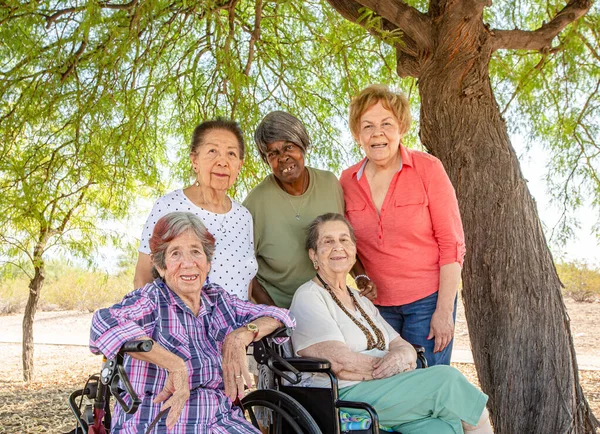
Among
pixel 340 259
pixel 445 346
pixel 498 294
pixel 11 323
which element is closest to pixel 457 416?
pixel 445 346

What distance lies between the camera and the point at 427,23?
4289 mm

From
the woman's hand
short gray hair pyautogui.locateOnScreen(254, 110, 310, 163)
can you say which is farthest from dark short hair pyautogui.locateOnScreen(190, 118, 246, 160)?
the woman's hand

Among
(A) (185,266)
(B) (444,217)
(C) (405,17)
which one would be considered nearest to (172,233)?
(A) (185,266)

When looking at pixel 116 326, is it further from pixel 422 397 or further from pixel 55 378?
Result: pixel 55 378

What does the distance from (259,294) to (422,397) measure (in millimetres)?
914

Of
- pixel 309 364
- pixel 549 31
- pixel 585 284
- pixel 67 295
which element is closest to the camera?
pixel 309 364

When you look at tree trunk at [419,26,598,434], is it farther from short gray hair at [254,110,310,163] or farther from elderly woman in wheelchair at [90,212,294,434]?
elderly woman in wheelchair at [90,212,294,434]

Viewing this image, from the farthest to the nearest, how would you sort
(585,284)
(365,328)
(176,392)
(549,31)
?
(585,284)
(549,31)
(365,328)
(176,392)

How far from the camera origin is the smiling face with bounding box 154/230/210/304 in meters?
2.29

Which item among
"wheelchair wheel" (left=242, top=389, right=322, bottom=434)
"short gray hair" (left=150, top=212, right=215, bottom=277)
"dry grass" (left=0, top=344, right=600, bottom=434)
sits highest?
"short gray hair" (left=150, top=212, right=215, bottom=277)

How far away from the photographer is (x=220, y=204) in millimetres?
2816

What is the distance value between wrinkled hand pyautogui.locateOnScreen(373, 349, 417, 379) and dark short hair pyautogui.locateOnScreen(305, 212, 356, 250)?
1.72ft

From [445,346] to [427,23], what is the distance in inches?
91.4

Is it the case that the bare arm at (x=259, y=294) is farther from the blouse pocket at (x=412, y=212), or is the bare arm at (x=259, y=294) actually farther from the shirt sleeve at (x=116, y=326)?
the shirt sleeve at (x=116, y=326)
